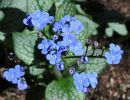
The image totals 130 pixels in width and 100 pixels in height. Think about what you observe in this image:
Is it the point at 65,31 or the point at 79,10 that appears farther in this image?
the point at 79,10

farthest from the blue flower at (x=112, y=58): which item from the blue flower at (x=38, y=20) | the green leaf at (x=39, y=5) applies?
the green leaf at (x=39, y=5)

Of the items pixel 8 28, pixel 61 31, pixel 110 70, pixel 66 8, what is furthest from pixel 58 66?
pixel 110 70

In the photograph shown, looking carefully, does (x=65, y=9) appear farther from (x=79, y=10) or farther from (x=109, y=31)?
(x=109, y=31)

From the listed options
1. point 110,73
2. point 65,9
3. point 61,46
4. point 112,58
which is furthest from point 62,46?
point 110,73

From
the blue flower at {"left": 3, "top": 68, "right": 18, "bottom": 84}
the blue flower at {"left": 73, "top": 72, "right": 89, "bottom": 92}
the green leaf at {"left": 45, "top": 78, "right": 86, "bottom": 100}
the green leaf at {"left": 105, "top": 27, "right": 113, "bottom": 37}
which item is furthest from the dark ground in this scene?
the blue flower at {"left": 73, "top": 72, "right": 89, "bottom": 92}

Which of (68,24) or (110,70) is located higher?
(68,24)

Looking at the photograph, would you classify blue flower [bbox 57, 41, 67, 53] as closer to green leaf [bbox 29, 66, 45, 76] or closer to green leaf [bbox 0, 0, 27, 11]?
green leaf [bbox 29, 66, 45, 76]

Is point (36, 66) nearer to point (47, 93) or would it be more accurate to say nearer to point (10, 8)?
point (47, 93)
